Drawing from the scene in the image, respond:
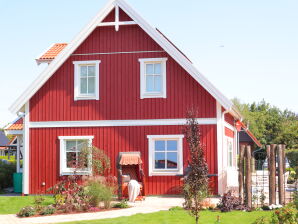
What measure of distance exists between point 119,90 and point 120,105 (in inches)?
25.1

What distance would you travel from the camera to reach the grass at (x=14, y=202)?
18.0 metres

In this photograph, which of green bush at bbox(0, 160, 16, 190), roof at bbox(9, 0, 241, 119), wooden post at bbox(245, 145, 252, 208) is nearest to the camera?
wooden post at bbox(245, 145, 252, 208)

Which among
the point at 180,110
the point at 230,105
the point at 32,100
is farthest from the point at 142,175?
the point at 32,100

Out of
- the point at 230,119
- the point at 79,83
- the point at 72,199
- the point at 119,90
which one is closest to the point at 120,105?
the point at 119,90

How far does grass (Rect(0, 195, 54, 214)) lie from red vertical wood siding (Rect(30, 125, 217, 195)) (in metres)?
1.32

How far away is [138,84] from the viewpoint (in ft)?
71.6

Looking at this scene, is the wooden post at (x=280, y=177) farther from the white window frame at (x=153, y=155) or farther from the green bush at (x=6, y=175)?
the green bush at (x=6, y=175)

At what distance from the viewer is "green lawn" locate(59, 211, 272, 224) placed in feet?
46.3

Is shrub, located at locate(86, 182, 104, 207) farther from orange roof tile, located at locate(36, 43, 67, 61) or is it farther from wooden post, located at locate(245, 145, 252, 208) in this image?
orange roof tile, located at locate(36, 43, 67, 61)

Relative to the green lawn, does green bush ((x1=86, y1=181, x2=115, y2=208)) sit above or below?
above

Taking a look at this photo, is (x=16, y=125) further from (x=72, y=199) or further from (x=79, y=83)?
(x=72, y=199)

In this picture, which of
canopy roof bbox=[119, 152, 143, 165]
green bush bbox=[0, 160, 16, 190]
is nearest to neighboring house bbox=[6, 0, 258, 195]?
canopy roof bbox=[119, 152, 143, 165]

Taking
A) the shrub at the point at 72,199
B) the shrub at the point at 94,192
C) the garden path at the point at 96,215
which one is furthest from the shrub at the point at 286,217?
the shrub at the point at 72,199

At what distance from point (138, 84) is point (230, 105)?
397 centimetres
